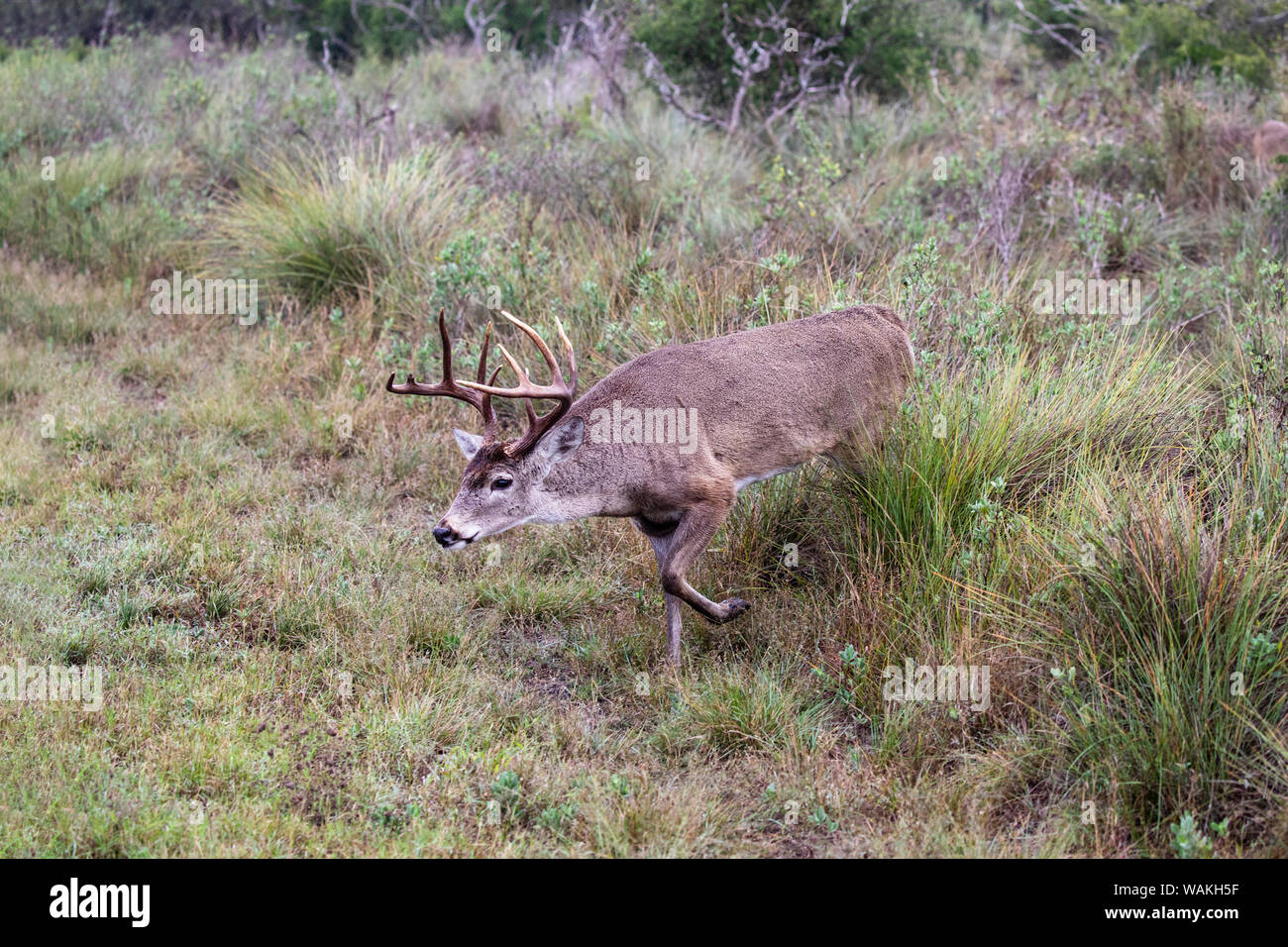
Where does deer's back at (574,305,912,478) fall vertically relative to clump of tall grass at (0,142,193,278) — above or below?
below

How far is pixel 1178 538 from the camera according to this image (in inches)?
179

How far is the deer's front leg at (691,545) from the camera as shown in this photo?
565 centimetres

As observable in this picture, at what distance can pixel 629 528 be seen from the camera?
6910mm

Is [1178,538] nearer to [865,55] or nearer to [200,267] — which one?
[200,267]

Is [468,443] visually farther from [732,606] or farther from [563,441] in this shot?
[732,606]

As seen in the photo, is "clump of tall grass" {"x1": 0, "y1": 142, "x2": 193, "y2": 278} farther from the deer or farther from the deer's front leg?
the deer's front leg

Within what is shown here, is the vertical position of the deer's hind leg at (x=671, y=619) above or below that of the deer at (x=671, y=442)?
below

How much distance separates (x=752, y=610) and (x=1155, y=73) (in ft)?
34.3

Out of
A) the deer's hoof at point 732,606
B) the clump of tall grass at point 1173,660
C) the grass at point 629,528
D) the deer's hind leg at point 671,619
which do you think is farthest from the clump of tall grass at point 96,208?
the clump of tall grass at point 1173,660

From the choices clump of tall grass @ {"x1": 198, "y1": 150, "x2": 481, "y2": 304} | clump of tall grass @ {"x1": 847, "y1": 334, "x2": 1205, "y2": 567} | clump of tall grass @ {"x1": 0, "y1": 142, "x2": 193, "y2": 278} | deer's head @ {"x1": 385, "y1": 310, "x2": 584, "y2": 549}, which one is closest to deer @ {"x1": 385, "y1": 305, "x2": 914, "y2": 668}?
deer's head @ {"x1": 385, "y1": 310, "x2": 584, "y2": 549}

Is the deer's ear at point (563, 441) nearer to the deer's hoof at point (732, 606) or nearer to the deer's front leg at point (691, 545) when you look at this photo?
the deer's front leg at point (691, 545)

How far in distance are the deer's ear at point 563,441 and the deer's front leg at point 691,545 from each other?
2.08 feet

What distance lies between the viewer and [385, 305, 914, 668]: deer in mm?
5676

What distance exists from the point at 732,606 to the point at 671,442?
0.87 m
